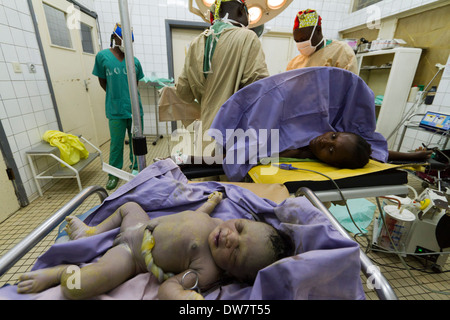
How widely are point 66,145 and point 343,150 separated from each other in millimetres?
2681

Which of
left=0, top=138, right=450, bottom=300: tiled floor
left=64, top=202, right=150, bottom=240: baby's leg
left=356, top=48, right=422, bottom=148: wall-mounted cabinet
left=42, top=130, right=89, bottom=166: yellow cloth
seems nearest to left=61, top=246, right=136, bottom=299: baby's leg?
left=64, top=202, right=150, bottom=240: baby's leg

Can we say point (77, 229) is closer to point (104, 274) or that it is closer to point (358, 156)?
point (104, 274)

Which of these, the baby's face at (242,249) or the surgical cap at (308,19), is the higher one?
the surgical cap at (308,19)

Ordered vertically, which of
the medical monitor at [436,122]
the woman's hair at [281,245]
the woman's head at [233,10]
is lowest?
the woman's hair at [281,245]

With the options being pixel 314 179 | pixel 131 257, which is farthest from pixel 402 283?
pixel 131 257

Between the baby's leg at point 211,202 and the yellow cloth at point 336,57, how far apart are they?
1.60 meters

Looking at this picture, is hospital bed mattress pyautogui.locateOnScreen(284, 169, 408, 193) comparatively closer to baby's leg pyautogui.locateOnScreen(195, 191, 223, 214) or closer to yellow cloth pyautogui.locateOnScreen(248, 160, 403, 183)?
yellow cloth pyautogui.locateOnScreen(248, 160, 403, 183)

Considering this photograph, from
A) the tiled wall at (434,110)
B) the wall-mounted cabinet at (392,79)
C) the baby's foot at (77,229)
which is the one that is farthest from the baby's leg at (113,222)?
the wall-mounted cabinet at (392,79)

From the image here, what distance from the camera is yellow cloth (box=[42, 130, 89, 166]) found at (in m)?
2.31

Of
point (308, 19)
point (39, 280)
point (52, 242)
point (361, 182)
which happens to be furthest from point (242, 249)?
point (308, 19)

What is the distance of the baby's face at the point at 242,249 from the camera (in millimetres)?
670

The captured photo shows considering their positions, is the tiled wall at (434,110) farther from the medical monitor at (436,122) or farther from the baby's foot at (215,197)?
the baby's foot at (215,197)

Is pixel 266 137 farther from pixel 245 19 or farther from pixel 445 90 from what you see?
pixel 445 90

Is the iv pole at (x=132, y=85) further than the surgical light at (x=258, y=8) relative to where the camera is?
No
